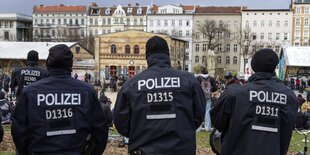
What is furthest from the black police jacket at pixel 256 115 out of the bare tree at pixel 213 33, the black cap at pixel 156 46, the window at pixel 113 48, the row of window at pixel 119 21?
the row of window at pixel 119 21

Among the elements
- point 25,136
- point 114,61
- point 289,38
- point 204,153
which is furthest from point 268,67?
point 289,38

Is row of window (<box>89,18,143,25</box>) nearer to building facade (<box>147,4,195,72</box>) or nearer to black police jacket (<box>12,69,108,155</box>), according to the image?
building facade (<box>147,4,195,72</box>)

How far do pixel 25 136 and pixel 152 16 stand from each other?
287 ft

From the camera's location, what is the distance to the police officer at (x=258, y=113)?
15.0 ft

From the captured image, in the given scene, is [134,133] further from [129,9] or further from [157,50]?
[129,9]

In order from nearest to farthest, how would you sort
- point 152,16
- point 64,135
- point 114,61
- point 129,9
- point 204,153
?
1. point 64,135
2. point 204,153
3. point 114,61
4. point 152,16
5. point 129,9

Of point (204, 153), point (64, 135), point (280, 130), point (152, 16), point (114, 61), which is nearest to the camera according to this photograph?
point (64, 135)

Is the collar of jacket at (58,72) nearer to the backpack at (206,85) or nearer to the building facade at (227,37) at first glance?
the backpack at (206,85)

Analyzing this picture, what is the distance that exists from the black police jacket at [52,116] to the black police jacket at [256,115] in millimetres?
1492

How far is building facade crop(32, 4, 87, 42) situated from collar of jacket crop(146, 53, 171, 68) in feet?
336

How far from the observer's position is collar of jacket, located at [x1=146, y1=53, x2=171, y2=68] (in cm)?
470

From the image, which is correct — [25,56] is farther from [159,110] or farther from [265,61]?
[265,61]

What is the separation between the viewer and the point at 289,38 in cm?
8450

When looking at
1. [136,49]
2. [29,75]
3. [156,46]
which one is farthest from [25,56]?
[156,46]
